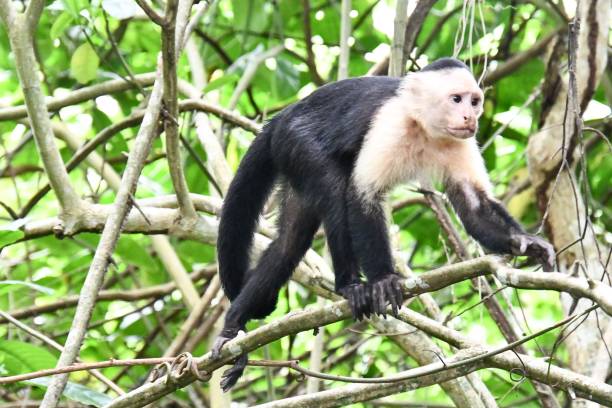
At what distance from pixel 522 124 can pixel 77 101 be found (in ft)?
9.69

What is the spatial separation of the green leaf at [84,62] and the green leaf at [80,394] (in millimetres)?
1782

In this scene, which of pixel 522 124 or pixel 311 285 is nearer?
pixel 311 285

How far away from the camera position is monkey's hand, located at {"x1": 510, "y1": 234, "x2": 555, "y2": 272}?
3.00 metres

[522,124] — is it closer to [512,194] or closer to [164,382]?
[512,194]

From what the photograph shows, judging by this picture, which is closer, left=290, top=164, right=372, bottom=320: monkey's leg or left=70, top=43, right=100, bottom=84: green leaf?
left=290, top=164, right=372, bottom=320: monkey's leg

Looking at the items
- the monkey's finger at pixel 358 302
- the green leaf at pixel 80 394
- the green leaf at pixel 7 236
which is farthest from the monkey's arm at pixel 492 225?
the green leaf at pixel 7 236

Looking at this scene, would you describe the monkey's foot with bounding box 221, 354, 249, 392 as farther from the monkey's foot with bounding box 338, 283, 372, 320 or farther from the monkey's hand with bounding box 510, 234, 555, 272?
the monkey's hand with bounding box 510, 234, 555, 272

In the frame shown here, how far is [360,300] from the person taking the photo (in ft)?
10.4

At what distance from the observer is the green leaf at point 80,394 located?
331 cm

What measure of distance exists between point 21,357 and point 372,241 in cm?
135

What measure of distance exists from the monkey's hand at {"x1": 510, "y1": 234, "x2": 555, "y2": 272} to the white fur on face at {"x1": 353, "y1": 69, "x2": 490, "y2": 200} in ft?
1.36

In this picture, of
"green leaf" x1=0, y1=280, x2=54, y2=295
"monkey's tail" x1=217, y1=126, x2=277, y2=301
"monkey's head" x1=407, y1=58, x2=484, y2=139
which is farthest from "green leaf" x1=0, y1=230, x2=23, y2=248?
"monkey's head" x1=407, y1=58, x2=484, y2=139

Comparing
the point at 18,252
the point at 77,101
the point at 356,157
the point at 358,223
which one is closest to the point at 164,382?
the point at 358,223

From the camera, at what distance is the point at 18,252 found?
6.39 metres
